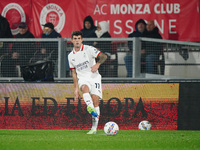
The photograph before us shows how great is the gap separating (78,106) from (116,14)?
3802 millimetres

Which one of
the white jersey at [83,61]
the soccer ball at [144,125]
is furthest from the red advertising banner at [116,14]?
the white jersey at [83,61]

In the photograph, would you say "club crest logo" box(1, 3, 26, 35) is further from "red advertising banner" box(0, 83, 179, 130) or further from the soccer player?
the soccer player

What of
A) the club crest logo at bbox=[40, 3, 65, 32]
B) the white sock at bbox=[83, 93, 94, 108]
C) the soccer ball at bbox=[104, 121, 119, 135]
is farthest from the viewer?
the club crest logo at bbox=[40, 3, 65, 32]

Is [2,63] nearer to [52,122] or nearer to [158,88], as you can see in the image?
[52,122]

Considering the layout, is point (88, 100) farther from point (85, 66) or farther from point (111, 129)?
point (85, 66)

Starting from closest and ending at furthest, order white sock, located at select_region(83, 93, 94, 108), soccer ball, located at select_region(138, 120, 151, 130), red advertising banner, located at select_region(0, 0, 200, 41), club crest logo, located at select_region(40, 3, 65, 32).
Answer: white sock, located at select_region(83, 93, 94, 108)
soccer ball, located at select_region(138, 120, 151, 130)
red advertising banner, located at select_region(0, 0, 200, 41)
club crest logo, located at select_region(40, 3, 65, 32)

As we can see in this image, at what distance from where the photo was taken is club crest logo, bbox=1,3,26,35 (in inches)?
656

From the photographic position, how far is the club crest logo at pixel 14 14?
16656mm

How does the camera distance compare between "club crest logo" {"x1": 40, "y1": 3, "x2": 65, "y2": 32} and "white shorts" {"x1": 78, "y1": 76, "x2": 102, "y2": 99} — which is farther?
"club crest logo" {"x1": 40, "y1": 3, "x2": 65, "y2": 32}

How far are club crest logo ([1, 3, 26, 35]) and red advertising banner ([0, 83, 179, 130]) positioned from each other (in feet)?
10.3

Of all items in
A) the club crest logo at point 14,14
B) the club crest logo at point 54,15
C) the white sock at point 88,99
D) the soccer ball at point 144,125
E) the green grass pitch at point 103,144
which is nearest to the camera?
the green grass pitch at point 103,144

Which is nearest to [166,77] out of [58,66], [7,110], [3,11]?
[58,66]

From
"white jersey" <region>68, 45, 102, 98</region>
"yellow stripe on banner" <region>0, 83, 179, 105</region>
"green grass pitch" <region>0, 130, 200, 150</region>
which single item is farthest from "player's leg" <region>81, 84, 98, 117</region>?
"yellow stripe on banner" <region>0, 83, 179, 105</region>

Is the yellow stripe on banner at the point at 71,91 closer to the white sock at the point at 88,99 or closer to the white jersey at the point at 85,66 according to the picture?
the white jersey at the point at 85,66
